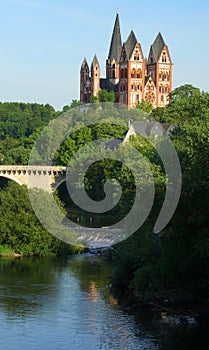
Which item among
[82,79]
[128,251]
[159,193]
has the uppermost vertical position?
[82,79]

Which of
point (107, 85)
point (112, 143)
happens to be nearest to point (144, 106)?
point (107, 85)

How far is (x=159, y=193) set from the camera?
27.2m

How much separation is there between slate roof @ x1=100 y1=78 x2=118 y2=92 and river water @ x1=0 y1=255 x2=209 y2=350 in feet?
222

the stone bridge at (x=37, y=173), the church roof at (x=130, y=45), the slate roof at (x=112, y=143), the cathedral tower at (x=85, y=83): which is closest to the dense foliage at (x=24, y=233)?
the stone bridge at (x=37, y=173)

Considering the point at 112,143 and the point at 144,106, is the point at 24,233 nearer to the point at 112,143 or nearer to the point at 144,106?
the point at 112,143

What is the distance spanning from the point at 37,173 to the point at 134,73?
36037 mm

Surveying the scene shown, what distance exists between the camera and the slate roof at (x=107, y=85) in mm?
100456

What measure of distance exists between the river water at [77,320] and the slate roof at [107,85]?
67.7 metres

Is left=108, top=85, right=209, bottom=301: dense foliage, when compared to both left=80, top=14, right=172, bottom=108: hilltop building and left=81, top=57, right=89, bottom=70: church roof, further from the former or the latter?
left=81, top=57, right=89, bottom=70: church roof

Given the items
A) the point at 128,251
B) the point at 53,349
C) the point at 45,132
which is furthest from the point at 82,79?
the point at 53,349

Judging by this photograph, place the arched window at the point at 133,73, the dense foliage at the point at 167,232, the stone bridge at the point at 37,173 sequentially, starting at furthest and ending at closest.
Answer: the arched window at the point at 133,73 < the stone bridge at the point at 37,173 < the dense foliage at the point at 167,232

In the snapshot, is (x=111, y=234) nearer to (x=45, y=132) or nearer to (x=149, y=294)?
(x=149, y=294)

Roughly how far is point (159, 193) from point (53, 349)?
6.74m

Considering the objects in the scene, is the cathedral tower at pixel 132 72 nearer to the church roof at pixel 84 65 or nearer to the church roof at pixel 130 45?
the church roof at pixel 130 45
